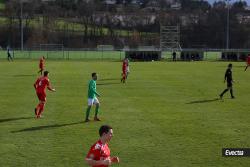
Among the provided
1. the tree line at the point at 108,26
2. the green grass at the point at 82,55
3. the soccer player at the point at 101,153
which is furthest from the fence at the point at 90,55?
the soccer player at the point at 101,153

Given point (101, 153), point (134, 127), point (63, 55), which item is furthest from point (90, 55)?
point (101, 153)

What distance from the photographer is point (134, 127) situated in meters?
18.5

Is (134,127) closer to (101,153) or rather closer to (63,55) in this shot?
(101,153)

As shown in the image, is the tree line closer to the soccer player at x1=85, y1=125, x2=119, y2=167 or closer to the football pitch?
the football pitch

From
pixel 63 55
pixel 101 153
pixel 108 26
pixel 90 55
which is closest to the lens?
pixel 101 153

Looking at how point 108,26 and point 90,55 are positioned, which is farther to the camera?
point 108,26

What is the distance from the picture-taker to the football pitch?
1399 centimetres

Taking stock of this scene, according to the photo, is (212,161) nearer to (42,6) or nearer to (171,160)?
(171,160)

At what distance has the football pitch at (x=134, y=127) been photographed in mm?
13992

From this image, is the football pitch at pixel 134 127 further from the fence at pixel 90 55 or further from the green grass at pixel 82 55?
the green grass at pixel 82 55

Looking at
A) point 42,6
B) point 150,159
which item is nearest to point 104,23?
point 42,6

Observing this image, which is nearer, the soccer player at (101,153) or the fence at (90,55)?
the soccer player at (101,153)

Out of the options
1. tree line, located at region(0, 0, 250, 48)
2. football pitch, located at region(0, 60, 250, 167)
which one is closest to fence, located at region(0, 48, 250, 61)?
tree line, located at region(0, 0, 250, 48)

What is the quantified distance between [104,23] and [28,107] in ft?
457
